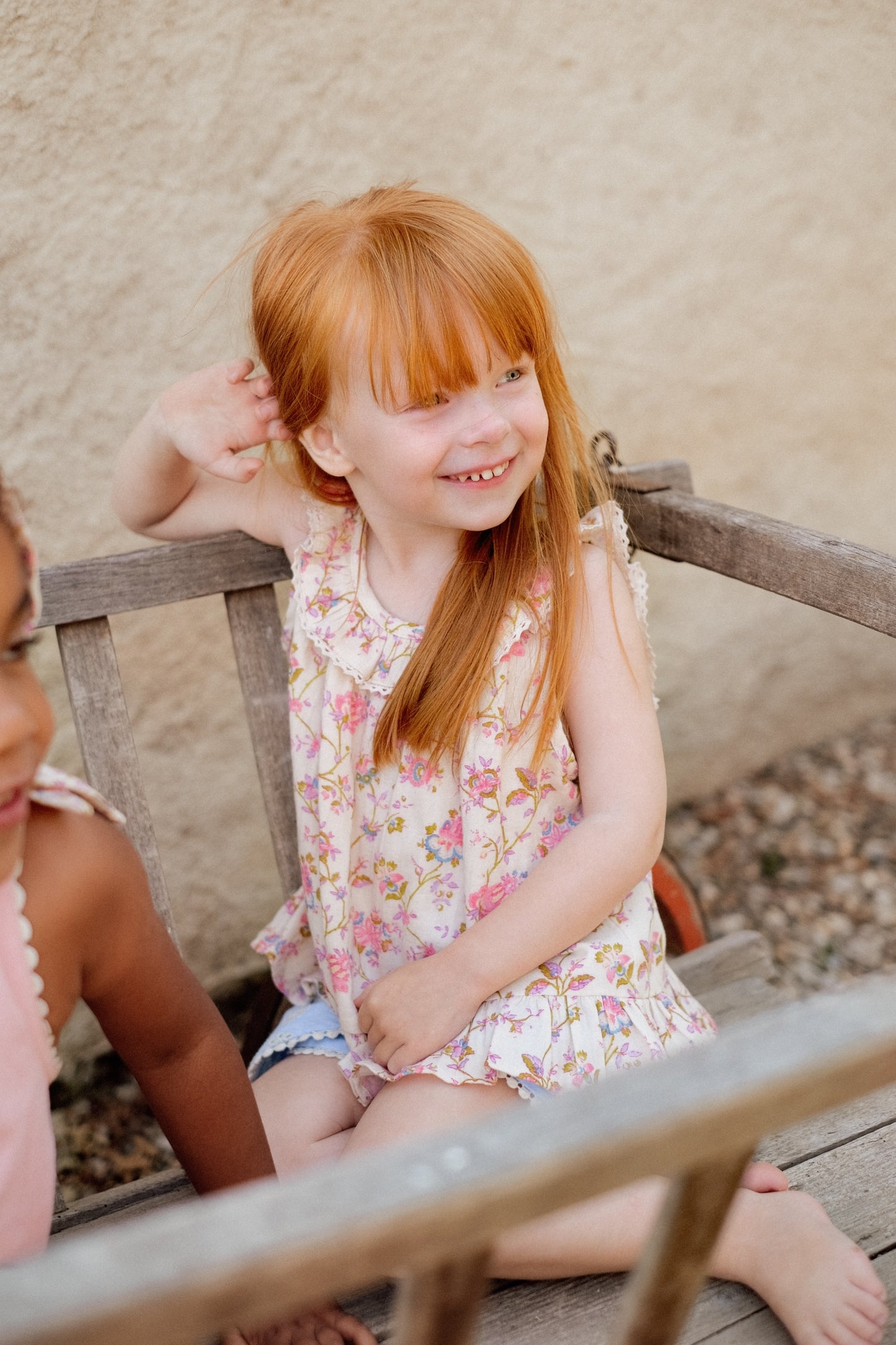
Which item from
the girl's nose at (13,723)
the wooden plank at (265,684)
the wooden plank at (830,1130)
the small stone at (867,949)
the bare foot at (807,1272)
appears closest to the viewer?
the girl's nose at (13,723)

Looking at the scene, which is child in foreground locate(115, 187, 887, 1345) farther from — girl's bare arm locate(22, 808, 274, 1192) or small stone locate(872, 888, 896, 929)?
small stone locate(872, 888, 896, 929)

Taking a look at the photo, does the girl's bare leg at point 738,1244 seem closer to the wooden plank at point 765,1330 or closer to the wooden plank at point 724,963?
the wooden plank at point 765,1330

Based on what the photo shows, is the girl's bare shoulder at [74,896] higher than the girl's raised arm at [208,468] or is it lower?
lower

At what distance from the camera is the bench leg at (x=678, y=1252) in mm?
676

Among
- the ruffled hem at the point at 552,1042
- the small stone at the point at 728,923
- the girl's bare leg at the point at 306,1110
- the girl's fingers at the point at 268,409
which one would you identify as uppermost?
the girl's fingers at the point at 268,409

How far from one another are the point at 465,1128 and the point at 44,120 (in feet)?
5.58

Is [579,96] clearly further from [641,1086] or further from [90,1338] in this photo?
[90,1338]

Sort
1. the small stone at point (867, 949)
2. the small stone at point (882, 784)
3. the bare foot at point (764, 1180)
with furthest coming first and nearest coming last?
the small stone at point (882, 784), the small stone at point (867, 949), the bare foot at point (764, 1180)

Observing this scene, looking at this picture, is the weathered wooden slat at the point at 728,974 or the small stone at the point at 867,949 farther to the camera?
the small stone at the point at 867,949

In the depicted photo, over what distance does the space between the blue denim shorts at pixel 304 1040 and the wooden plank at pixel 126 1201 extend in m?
0.18

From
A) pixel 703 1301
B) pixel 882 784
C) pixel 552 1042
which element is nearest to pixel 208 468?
pixel 552 1042

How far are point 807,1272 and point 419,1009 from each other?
1.58ft

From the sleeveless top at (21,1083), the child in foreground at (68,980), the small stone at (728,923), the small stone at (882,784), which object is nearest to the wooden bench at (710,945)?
the child in foreground at (68,980)

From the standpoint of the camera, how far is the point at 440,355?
51.3 inches
